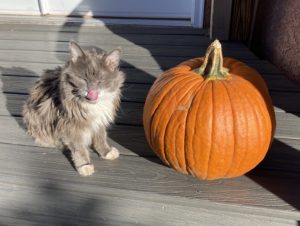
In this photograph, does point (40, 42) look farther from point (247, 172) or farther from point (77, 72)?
point (247, 172)

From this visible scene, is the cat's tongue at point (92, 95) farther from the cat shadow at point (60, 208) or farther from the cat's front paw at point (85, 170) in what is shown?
the cat shadow at point (60, 208)

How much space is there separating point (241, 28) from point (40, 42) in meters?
1.96

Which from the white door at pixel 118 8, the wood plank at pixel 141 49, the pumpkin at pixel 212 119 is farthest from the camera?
the white door at pixel 118 8

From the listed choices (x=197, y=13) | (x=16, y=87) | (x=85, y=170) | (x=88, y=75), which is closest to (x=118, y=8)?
(x=197, y=13)

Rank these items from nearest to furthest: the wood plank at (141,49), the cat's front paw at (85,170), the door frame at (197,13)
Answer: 1. the cat's front paw at (85,170)
2. the wood plank at (141,49)
3. the door frame at (197,13)

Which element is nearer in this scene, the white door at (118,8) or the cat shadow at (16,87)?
the cat shadow at (16,87)

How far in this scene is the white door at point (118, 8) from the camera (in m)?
3.70

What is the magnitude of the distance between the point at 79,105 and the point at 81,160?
31cm

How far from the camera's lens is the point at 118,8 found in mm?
3861

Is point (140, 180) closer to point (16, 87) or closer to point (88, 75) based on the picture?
point (88, 75)

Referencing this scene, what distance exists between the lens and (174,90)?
159cm

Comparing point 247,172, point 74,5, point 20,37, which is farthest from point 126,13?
point 247,172

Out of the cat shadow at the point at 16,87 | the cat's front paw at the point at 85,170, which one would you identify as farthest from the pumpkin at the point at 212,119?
the cat shadow at the point at 16,87

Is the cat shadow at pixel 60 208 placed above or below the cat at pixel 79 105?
below
